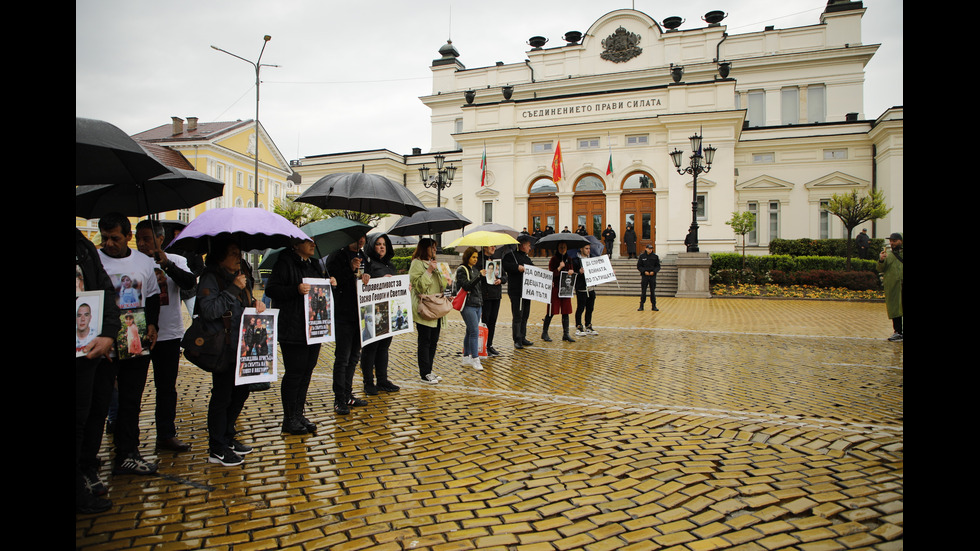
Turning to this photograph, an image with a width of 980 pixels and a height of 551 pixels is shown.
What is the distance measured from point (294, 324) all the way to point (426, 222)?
386cm

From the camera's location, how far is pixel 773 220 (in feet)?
112

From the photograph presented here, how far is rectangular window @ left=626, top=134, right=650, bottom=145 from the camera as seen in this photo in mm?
29344

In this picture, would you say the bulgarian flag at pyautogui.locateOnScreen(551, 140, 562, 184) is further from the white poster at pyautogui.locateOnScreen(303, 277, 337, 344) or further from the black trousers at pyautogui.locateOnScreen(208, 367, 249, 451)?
the black trousers at pyautogui.locateOnScreen(208, 367, 249, 451)

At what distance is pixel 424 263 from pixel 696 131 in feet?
83.1

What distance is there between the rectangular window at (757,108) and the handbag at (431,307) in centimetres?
4042

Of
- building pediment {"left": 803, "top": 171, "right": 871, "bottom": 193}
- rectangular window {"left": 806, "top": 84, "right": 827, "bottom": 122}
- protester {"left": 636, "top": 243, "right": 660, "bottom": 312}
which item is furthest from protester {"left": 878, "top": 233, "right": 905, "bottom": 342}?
rectangular window {"left": 806, "top": 84, "right": 827, "bottom": 122}

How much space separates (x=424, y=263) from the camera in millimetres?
7199

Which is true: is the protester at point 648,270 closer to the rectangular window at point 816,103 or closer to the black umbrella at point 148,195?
the black umbrella at point 148,195

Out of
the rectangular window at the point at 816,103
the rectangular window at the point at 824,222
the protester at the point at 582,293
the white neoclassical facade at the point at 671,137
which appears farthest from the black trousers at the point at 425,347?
the rectangular window at the point at 816,103

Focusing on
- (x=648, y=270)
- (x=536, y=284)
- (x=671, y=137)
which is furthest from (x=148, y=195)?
(x=671, y=137)

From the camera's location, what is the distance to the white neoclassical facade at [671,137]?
28641 mm

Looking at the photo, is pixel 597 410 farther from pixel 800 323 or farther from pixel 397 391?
pixel 800 323

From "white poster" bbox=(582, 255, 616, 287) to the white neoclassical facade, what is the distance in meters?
13.7
